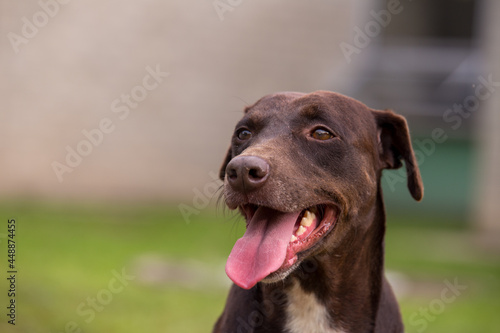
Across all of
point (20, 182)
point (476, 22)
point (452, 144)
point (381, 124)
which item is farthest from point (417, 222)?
point (381, 124)

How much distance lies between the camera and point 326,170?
152 inches

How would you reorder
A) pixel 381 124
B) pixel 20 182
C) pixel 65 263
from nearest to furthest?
1. pixel 381 124
2. pixel 65 263
3. pixel 20 182

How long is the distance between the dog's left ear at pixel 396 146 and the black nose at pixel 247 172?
1.12 meters

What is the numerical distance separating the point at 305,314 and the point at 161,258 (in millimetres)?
6224

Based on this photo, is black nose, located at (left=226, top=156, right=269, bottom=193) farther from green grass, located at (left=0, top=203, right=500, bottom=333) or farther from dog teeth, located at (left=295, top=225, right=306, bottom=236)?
green grass, located at (left=0, top=203, right=500, bottom=333)

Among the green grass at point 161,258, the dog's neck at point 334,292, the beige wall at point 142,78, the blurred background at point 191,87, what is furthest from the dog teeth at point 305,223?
the beige wall at point 142,78

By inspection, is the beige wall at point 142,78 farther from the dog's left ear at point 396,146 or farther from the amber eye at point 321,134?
the amber eye at point 321,134

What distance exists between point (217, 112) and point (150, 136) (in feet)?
4.73

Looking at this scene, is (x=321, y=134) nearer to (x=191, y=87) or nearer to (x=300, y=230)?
(x=300, y=230)

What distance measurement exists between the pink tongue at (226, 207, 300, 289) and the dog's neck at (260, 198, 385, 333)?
1.16ft

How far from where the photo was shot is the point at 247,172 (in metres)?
3.46

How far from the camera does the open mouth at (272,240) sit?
349cm

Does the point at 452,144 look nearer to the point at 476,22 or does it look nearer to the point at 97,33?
the point at 476,22

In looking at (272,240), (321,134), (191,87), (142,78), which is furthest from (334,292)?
(191,87)
